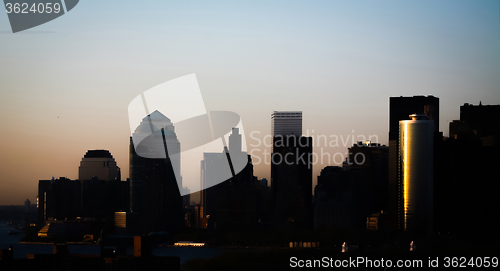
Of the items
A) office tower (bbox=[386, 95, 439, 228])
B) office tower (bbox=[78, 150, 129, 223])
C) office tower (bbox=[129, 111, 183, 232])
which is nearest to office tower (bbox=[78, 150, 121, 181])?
office tower (bbox=[78, 150, 129, 223])

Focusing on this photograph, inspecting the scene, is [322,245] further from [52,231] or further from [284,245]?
[52,231]

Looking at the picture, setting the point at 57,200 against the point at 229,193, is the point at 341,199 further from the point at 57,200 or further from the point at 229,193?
the point at 57,200

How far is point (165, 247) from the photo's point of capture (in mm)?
105812

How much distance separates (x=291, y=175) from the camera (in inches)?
5027

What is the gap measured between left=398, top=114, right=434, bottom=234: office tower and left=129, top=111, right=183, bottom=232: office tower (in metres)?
38.8

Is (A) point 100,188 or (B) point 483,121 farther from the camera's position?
(A) point 100,188

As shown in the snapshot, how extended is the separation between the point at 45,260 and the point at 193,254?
39.7 metres

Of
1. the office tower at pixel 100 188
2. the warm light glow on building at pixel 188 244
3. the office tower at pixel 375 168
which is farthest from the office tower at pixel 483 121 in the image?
the office tower at pixel 100 188

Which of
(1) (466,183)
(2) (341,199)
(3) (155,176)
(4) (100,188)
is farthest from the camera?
(4) (100,188)

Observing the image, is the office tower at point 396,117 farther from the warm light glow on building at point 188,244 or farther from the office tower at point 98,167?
the office tower at point 98,167

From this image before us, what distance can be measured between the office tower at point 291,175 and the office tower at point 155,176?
15845mm

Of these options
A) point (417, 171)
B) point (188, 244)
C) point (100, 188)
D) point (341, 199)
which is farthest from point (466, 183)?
point (100, 188)

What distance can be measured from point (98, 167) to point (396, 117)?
59008 mm

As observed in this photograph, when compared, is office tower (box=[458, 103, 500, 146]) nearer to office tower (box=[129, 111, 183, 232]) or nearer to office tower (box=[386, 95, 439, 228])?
office tower (box=[386, 95, 439, 228])
